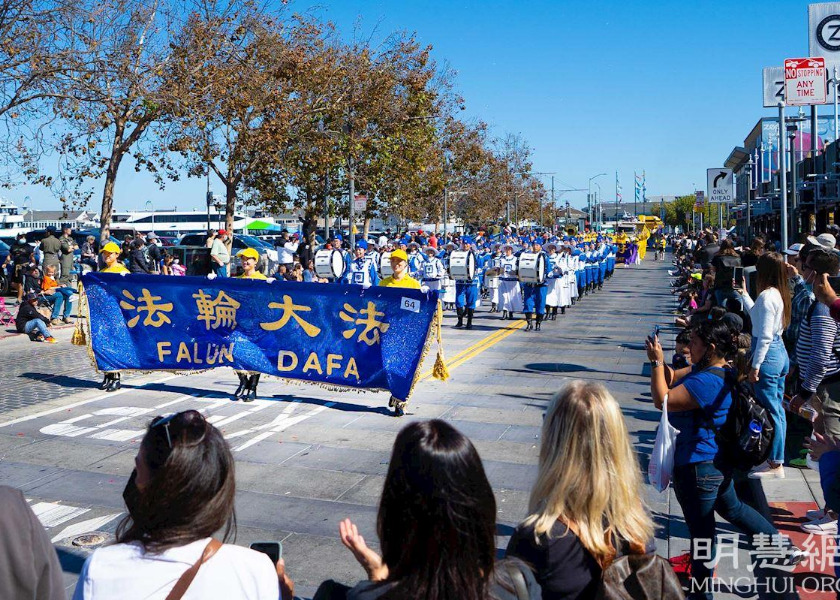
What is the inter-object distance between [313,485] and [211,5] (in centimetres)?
2017

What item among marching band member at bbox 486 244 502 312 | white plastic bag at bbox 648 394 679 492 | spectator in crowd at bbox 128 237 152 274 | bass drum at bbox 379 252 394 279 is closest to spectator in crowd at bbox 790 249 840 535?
white plastic bag at bbox 648 394 679 492

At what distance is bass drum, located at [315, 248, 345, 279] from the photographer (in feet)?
76.2

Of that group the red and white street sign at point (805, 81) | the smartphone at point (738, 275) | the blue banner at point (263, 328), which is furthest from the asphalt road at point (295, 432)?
the red and white street sign at point (805, 81)

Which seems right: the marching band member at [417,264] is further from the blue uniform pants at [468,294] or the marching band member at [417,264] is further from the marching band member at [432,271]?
the blue uniform pants at [468,294]

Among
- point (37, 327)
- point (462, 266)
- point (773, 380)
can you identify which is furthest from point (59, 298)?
point (773, 380)

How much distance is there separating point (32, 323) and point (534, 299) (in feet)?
34.1

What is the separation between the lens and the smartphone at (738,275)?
10.3m

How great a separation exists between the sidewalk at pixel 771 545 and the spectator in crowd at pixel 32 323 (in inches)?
542

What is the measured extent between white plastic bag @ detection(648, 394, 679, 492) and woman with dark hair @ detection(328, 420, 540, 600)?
252 centimetres

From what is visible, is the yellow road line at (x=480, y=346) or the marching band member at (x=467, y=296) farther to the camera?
the marching band member at (x=467, y=296)

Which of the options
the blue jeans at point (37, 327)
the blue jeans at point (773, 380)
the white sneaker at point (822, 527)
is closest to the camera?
the white sneaker at point (822, 527)

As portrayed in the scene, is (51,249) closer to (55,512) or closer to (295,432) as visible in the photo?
(295,432)

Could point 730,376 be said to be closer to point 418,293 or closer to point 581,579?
point 581,579

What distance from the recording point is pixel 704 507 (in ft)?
16.5
